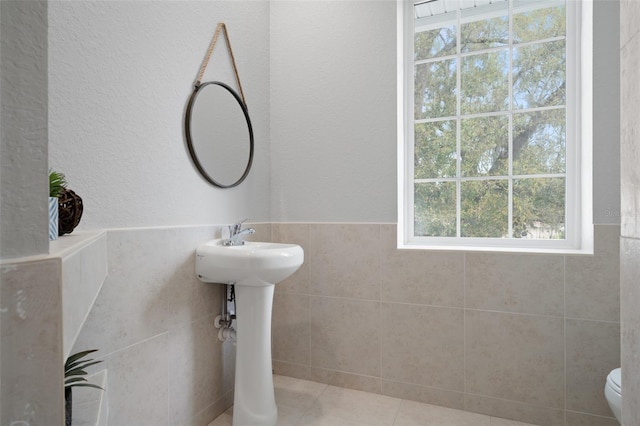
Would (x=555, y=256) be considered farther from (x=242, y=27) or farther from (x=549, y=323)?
(x=242, y=27)

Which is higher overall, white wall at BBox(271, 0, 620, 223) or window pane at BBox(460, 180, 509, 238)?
white wall at BBox(271, 0, 620, 223)

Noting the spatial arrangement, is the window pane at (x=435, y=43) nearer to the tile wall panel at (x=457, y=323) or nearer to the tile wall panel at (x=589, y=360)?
the tile wall panel at (x=457, y=323)

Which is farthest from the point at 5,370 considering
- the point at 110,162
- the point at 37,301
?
the point at 110,162

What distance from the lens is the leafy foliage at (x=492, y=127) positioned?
1912mm

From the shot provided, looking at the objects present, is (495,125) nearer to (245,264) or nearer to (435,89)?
(435,89)

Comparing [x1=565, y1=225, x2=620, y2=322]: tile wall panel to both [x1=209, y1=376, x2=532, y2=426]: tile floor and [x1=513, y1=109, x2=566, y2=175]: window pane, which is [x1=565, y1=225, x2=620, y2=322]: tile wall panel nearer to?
[x1=513, y1=109, x2=566, y2=175]: window pane

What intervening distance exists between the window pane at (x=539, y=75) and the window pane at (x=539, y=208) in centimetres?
47

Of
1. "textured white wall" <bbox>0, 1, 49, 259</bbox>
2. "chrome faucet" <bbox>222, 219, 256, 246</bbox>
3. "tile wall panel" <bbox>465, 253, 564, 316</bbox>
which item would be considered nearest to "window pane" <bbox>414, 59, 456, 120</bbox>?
"tile wall panel" <bbox>465, 253, 564, 316</bbox>

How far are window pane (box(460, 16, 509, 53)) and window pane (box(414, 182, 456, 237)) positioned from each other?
87 centimetres

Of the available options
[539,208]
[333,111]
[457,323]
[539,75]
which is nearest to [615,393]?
[457,323]

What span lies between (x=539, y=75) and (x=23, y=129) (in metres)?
2.37

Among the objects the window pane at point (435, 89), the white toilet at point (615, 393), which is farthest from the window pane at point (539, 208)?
the white toilet at point (615, 393)

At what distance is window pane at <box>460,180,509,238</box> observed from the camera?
2002 mm

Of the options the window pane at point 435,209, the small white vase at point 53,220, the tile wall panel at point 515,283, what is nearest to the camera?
the small white vase at point 53,220
